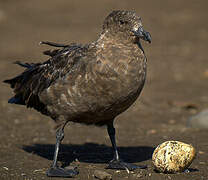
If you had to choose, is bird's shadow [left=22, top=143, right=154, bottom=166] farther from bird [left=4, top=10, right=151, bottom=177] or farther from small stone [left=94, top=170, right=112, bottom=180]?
small stone [left=94, top=170, right=112, bottom=180]

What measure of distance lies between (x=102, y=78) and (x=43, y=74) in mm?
Result: 1135

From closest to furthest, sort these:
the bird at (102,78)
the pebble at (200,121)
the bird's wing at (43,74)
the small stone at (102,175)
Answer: the small stone at (102,175) → the bird at (102,78) → the bird's wing at (43,74) → the pebble at (200,121)

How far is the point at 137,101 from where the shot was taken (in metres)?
11.3

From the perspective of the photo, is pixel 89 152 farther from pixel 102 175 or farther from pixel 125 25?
pixel 125 25

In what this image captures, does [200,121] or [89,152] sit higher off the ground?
[200,121]

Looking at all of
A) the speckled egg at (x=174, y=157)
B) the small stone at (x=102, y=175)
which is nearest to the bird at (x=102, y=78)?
the small stone at (x=102, y=175)

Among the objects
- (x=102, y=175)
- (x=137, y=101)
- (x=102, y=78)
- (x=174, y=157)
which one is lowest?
(x=102, y=175)

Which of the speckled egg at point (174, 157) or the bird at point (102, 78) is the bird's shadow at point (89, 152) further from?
the speckled egg at point (174, 157)

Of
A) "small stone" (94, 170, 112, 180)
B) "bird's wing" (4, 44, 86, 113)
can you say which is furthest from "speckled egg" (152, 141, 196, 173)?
"bird's wing" (4, 44, 86, 113)

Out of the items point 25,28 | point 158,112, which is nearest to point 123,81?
point 158,112

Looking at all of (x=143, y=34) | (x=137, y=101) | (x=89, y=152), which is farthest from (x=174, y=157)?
(x=137, y=101)

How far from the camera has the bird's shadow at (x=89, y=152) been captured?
7.00m

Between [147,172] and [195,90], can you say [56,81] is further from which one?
[195,90]

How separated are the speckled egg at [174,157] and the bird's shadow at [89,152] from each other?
3.72 ft
